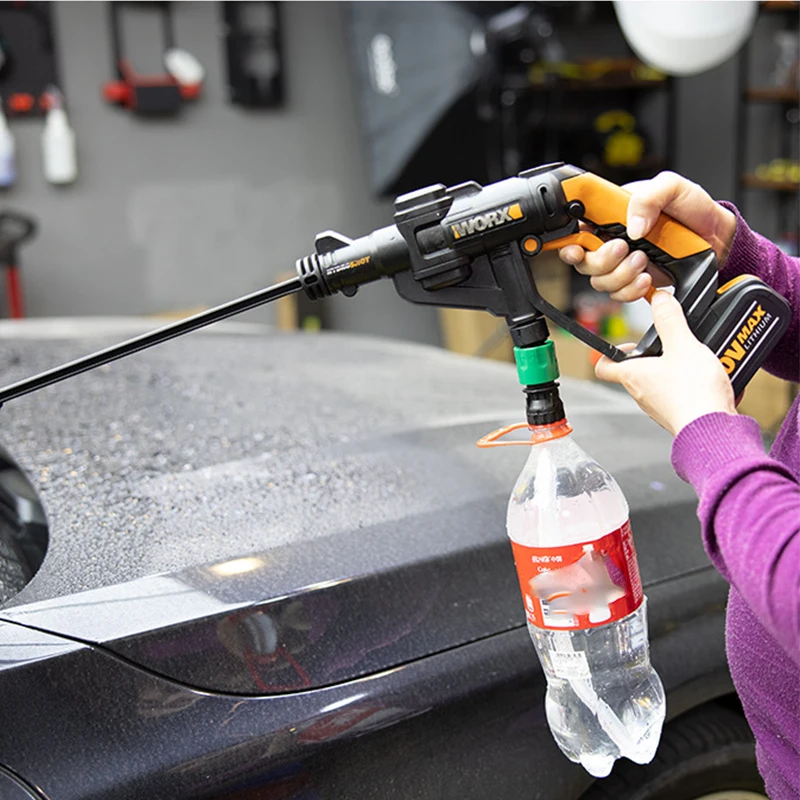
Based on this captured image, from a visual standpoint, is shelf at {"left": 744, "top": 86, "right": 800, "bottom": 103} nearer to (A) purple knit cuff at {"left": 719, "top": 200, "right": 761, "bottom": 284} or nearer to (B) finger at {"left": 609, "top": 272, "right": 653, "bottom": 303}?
(A) purple knit cuff at {"left": 719, "top": 200, "right": 761, "bottom": 284}

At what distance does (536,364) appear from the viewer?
87cm

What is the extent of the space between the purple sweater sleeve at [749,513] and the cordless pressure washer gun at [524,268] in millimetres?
135

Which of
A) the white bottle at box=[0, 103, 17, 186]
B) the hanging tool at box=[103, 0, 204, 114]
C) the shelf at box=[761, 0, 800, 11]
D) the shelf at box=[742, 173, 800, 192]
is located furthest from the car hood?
the shelf at box=[761, 0, 800, 11]

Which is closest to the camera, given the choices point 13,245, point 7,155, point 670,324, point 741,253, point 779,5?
point 670,324

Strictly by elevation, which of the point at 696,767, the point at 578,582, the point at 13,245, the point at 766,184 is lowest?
the point at 766,184

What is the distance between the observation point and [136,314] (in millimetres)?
4848

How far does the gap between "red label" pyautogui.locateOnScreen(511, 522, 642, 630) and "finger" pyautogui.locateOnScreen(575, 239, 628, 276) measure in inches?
10.1

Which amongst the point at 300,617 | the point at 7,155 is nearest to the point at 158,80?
the point at 7,155

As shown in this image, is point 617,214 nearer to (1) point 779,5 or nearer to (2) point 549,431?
(2) point 549,431

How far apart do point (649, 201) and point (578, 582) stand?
0.37 m

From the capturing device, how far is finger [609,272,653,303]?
35.7 inches

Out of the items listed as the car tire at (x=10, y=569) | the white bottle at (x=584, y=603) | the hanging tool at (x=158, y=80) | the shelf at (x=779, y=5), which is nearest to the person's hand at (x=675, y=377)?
the white bottle at (x=584, y=603)

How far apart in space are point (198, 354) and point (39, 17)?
3183mm

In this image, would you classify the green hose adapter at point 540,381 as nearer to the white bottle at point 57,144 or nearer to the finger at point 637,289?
the finger at point 637,289
